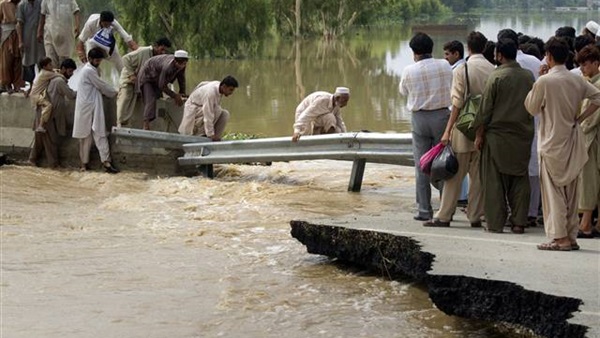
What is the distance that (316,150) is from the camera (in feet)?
43.0

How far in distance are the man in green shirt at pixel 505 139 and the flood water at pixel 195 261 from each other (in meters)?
1.04

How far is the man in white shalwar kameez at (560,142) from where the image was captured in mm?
8461

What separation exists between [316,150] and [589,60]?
453cm

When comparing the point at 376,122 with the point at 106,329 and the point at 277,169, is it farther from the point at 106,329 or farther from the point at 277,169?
the point at 106,329

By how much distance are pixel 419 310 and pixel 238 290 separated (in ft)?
4.96

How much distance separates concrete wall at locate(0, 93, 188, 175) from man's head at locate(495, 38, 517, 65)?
6068 millimetres

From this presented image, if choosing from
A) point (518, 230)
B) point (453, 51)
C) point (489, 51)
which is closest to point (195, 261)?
point (518, 230)

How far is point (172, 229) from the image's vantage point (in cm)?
1154

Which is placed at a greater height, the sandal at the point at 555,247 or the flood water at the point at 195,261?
the sandal at the point at 555,247

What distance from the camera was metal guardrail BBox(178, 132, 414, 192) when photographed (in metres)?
12.5

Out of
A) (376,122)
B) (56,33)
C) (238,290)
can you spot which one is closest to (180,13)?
(376,122)

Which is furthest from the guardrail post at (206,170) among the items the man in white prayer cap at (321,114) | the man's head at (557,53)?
the man's head at (557,53)

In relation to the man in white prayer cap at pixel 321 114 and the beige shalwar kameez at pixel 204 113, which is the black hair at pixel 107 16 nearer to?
the beige shalwar kameez at pixel 204 113

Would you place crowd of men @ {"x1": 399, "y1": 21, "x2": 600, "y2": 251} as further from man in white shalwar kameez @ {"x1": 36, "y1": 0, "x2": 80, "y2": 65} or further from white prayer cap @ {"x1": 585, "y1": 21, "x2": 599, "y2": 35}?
man in white shalwar kameez @ {"x1": 36, "y1": 0, "x2": 80, "y2": 65}
